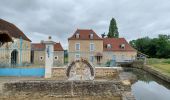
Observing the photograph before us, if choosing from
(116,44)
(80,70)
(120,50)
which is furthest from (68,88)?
(116,44)

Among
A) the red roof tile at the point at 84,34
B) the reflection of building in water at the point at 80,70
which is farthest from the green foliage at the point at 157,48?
the reflection of building in water at the point at 80,70

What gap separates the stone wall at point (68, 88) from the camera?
783 centimetres

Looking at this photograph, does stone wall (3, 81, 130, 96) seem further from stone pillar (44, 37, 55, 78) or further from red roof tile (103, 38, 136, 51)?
red roof tile (103, 38, 136, 51)

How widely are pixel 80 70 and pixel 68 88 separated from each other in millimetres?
1771

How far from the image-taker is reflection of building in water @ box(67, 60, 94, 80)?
9430 millimetres

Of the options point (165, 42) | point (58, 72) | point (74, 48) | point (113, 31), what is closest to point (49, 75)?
point (58, 72)

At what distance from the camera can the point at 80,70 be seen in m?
9.55

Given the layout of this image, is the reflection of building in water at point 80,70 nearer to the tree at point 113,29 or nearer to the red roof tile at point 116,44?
the red roof tile at point 116,44

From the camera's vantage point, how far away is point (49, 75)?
46.5 feet

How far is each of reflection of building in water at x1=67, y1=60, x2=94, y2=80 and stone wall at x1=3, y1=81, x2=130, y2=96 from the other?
156 cm

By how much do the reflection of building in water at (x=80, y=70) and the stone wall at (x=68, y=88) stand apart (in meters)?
1.56

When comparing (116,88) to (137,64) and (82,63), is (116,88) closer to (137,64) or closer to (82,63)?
(82,63)

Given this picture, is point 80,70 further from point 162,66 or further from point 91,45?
point 91,45

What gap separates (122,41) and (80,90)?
130ft
